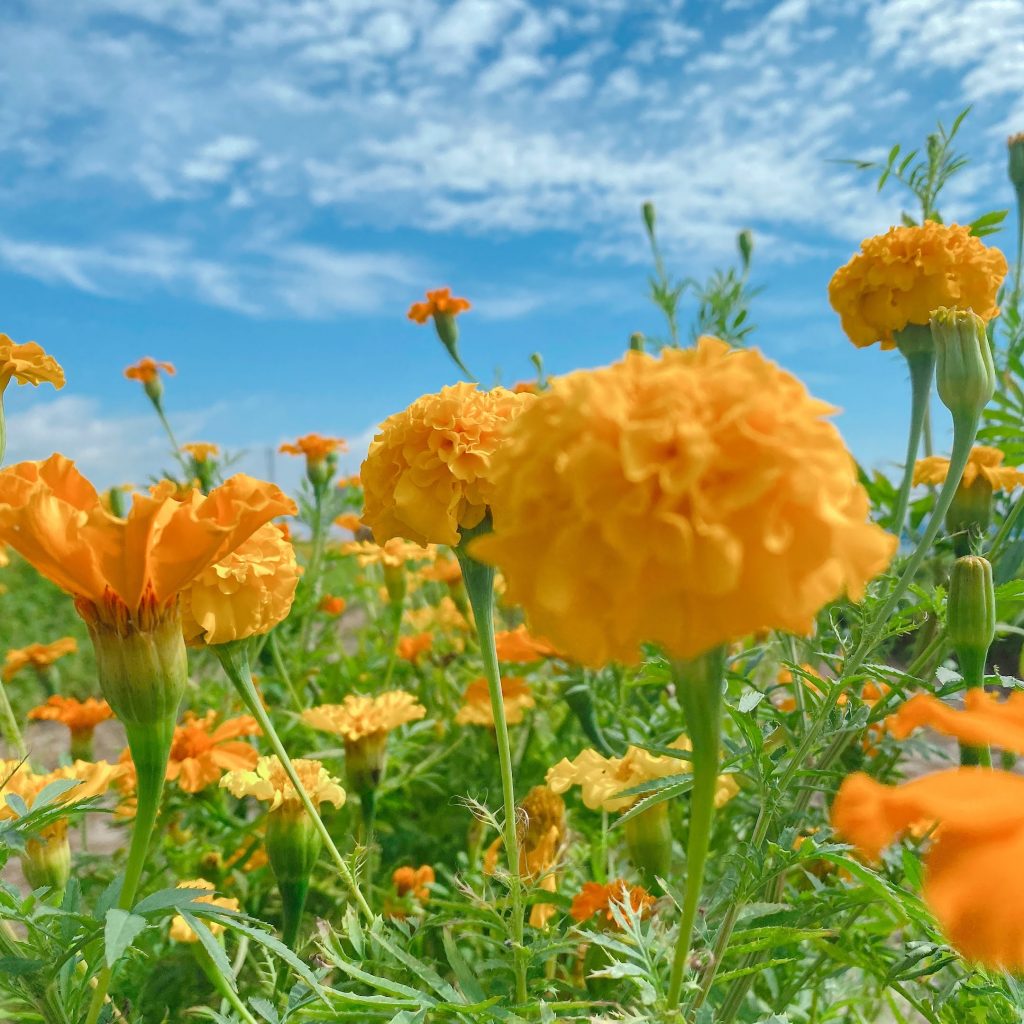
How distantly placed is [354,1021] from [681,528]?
736 mm

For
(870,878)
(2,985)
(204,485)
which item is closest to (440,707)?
(204,485)

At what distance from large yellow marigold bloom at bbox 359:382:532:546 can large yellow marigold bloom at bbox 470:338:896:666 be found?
371mm

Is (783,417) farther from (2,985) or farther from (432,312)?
(432,312)

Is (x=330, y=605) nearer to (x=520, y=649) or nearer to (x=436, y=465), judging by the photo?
(x=520, y=649)

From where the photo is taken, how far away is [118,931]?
610mm

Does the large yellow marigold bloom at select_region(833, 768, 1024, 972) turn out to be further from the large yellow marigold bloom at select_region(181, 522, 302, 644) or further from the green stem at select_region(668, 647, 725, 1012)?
the large yellow marigold bloom at select_region(181, 522, 302, 644)

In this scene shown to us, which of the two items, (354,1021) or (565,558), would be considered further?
(354,1021)

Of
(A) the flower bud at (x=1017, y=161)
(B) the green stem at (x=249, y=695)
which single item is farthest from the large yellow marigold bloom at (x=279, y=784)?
(A) the flower bud at (x=1017, y=161)

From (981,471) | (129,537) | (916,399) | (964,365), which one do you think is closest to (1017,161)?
(981,471)

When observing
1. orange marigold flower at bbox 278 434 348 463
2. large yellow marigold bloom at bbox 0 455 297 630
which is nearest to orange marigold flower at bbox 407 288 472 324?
orange marigold flower at bbox 278 434 348 463

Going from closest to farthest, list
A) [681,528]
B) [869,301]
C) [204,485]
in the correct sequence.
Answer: [681,528] < [869,301] < [204,485]

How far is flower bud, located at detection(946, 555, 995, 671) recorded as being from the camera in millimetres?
840

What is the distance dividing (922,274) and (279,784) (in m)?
1.13

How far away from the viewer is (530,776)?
203 centimetres
